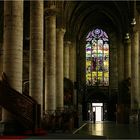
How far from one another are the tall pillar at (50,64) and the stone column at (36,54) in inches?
258

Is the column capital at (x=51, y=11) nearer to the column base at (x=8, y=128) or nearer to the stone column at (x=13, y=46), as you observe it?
the stone column at (x=13, y=46)

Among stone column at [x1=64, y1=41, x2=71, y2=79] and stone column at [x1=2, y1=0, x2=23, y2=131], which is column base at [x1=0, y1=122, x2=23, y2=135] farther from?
stone column at [x1=64, y1=41, x2=71, y2=79]

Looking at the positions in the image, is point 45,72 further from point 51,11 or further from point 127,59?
point 127,59

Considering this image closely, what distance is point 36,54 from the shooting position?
2205 cm

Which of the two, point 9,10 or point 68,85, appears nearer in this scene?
point 9,10

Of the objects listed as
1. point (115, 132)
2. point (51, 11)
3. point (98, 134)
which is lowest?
point (115, 132)

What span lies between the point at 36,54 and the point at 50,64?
6.90 m

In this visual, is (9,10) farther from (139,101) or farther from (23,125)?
(139,101)

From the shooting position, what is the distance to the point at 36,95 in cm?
2167

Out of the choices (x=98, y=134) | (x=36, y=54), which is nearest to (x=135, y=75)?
(x=98, y=134)

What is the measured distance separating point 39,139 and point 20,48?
4.06 metres

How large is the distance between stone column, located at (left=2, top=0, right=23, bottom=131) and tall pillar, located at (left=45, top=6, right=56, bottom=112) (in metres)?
11.8

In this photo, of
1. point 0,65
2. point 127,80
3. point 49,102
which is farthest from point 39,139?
point 127,80

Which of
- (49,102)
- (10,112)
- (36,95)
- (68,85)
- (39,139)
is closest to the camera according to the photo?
(39,139)
